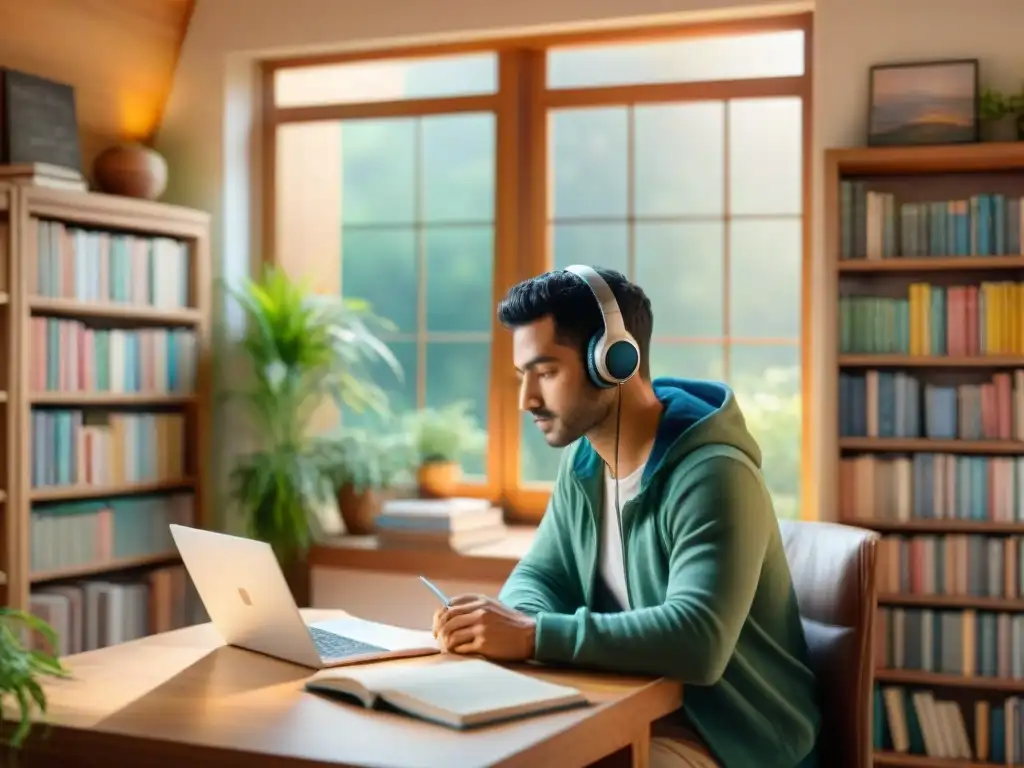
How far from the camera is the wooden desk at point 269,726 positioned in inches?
59.5

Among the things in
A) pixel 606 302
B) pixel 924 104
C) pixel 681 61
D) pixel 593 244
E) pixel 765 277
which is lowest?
pixel 606 302

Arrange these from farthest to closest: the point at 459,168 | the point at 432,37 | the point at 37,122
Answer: the point at 459,168, the point at 432,37, the point at 37,122

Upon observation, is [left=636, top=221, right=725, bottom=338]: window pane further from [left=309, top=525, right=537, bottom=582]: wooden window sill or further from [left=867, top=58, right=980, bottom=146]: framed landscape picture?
[left=309, top=525, right=537, bottom=582]: wooden window sill

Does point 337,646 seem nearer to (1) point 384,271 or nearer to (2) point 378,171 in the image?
(1) point 384,271

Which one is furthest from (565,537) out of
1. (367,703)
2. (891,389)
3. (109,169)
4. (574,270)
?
(109,169)

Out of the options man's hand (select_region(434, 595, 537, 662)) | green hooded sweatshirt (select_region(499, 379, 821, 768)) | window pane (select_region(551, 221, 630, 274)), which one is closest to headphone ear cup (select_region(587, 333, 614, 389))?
green hooded sweatshirt (select_region(499, 379, 821, 768))

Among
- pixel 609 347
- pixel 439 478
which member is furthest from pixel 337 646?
pixel 439 478

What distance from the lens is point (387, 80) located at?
4691 mm

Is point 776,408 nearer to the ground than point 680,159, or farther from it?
nearer to the ground

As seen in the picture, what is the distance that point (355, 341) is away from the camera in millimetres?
4504

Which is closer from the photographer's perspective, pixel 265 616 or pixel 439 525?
pixel 265 616

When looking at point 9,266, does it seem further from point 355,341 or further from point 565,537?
point 565,537

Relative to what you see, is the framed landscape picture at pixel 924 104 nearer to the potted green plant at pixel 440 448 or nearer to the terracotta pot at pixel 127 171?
the potted green plant at pixel 440 448

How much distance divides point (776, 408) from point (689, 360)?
33 centimetres
